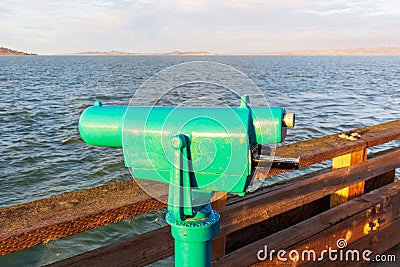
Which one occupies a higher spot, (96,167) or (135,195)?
(135,195)

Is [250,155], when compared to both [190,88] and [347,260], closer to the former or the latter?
[190,88]

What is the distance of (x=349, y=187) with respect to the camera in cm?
327

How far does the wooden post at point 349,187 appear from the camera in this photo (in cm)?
301

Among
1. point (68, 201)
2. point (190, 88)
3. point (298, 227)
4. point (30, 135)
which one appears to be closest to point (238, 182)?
point (190, 88)

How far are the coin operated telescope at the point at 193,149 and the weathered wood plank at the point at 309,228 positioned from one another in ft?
2.76

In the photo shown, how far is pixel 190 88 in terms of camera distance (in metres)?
1.73

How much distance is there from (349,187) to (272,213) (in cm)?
101

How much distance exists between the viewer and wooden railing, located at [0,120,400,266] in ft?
5.30

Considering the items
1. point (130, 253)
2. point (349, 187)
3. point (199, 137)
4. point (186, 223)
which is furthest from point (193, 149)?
point (349, 187)

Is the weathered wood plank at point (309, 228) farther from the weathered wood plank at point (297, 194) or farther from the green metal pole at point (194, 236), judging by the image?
the green metal pole at point (194, 236)

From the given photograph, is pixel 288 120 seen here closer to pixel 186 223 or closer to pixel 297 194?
pixel 186 223

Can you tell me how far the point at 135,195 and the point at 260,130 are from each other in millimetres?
733

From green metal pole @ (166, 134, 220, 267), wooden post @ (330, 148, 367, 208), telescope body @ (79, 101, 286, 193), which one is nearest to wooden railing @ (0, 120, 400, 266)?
wooden post @ (330, 148, 367, 208)

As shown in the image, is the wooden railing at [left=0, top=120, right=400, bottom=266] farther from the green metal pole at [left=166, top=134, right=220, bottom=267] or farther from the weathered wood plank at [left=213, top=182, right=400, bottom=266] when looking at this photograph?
the green metal pole at [left=166, top=134, right=220, bottom=267]
